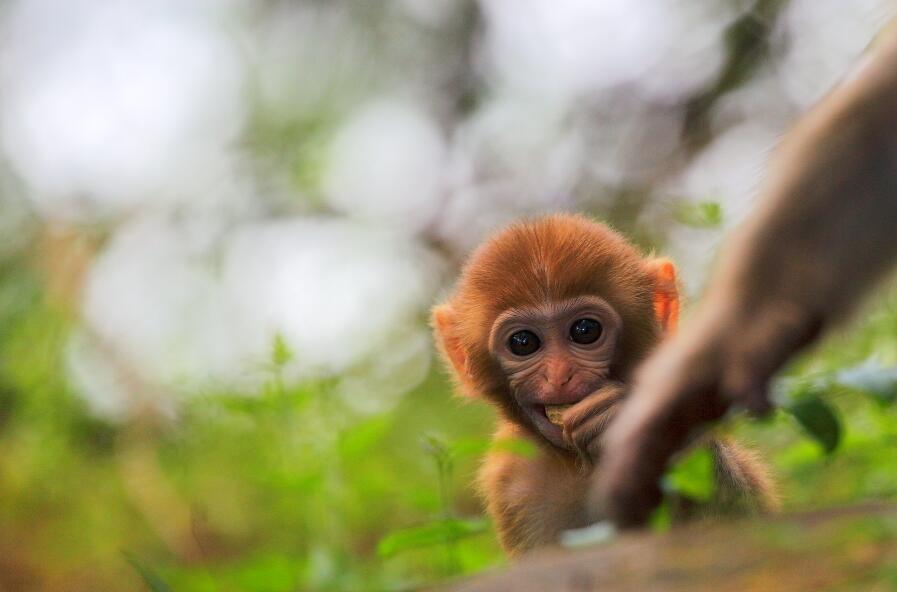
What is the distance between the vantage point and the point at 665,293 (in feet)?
16.8

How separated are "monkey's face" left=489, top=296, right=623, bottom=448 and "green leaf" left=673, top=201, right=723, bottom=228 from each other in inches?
19.6

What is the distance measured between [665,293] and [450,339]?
102 centimetres

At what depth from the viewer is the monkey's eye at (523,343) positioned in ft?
16.0

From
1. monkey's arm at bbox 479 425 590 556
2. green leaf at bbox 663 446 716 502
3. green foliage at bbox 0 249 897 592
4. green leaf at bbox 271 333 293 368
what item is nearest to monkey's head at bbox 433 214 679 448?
monkey's arm at bbox 479 425 590 556

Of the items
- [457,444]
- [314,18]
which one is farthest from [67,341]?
[457,444]

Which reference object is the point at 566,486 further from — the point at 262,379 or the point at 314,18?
the point at 314,18

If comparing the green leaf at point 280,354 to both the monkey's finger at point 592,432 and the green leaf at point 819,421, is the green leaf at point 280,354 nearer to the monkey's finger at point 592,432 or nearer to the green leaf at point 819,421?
the monkey's finger at point 592,432

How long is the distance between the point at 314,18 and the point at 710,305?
977 centimetres

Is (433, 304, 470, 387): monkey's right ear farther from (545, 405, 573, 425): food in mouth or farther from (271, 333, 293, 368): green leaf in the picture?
(271, 333, 293, 368): green leaf

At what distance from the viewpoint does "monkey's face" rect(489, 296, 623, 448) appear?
4555 mm

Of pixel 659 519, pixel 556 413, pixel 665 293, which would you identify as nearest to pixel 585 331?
pixel 556 413

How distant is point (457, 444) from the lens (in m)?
3.32

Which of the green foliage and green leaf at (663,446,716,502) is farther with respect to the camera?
the green foliage

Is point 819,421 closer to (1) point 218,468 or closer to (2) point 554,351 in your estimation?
(2) point 554,351
